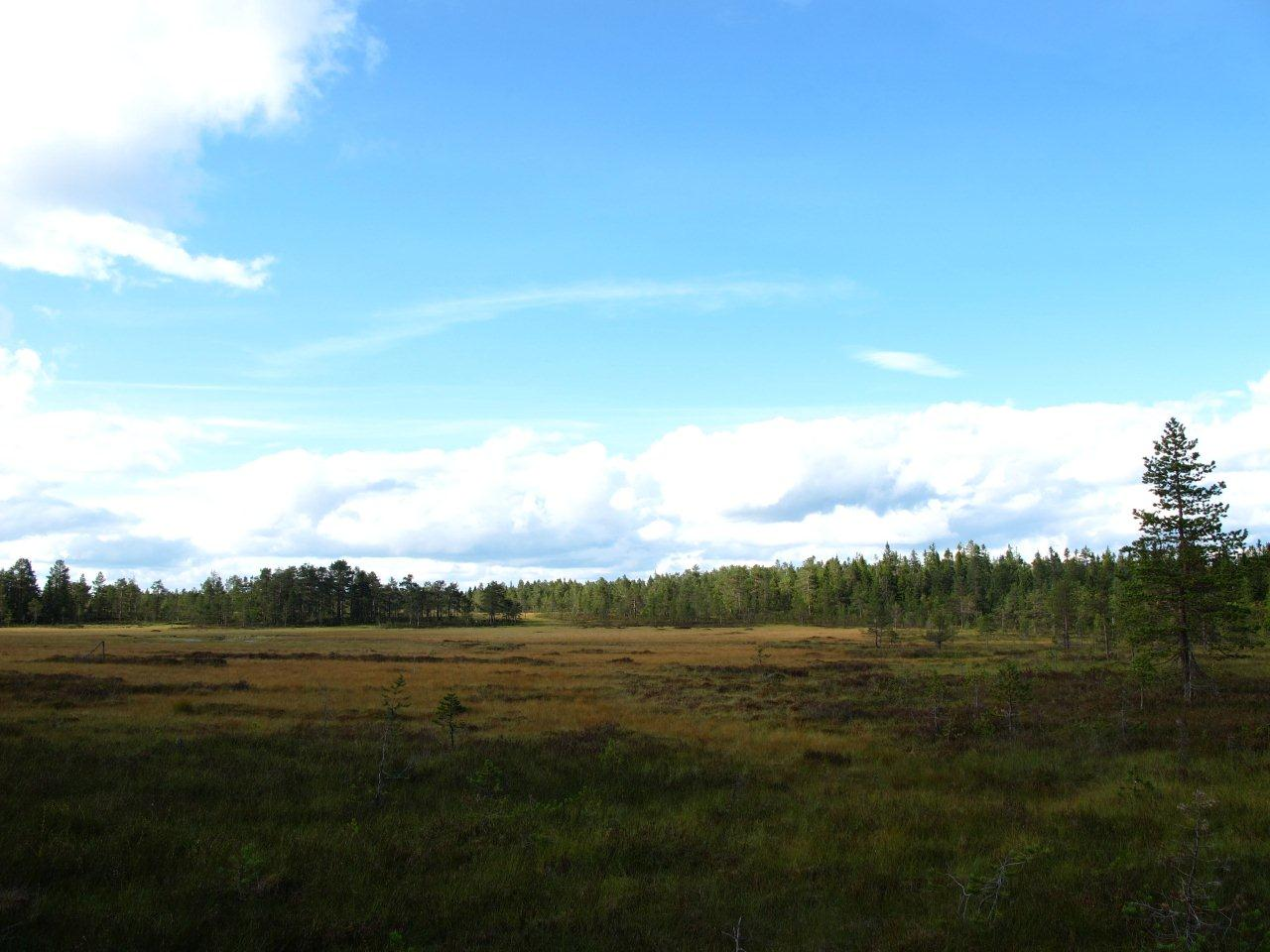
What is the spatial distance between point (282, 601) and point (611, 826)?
15447 centimetres

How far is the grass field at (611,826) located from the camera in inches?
323

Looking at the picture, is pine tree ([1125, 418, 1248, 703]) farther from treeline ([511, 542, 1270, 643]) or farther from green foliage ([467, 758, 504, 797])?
treeline ([511, 542, 1270, 643])

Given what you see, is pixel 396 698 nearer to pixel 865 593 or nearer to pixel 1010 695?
pixel 1010 695

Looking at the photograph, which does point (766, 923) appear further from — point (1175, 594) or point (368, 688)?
point (1175, 594)

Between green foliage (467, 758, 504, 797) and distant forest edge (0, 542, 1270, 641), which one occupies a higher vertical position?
green foliage (467, 758, 504, 797)

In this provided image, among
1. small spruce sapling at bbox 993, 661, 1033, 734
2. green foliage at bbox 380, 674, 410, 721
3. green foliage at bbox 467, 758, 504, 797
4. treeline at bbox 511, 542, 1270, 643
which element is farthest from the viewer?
treeline at bbox 511, 542, 1270, 643

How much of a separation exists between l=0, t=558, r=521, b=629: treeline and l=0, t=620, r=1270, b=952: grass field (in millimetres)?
132318

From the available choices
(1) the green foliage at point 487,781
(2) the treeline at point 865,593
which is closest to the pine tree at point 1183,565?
(1) the green foliage at point 487,781

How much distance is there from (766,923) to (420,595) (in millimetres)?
153558

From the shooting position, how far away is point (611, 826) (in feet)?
39.4

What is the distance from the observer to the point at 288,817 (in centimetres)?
1187

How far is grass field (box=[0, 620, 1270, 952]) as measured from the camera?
8.20 metres

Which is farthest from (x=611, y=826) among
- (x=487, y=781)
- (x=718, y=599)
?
(x=718, y=599)

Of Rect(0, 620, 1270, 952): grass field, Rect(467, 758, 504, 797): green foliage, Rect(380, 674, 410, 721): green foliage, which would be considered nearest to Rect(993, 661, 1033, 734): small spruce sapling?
Rect(0, 620, 1270, 952): grass field
